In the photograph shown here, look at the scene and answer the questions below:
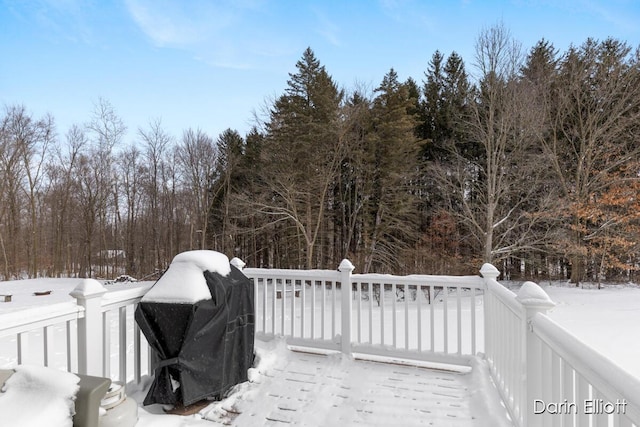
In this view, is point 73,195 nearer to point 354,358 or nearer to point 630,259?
point 354,358

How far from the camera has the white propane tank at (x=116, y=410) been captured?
130 centimetres

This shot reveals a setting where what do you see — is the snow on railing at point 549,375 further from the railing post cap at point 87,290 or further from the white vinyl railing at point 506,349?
the railing post cap at point 87,290

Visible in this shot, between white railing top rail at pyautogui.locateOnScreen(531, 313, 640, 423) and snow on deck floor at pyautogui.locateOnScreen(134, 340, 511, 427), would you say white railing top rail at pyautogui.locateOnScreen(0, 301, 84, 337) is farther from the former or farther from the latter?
white railing top rail at pyautogui.locateOnScreen(531, 313, 640, 423)

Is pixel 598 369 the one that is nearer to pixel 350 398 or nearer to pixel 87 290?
pixel 350 398

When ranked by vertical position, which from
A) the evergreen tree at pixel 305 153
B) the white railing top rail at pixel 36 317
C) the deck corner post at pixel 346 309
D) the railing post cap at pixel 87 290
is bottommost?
the deck corner post at pixel 346 309

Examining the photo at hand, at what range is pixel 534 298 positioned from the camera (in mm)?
1606

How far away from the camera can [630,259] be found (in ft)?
32.3

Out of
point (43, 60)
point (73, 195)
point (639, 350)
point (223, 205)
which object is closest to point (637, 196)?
point (639, 350)

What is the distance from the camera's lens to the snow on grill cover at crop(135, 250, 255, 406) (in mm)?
2332

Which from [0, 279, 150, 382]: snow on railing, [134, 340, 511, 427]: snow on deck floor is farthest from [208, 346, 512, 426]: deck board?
[0, 279, 150, 382]: snow on railing

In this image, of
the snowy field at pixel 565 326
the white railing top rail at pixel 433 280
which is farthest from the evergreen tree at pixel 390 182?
the white railing top rail at pixel 433 280

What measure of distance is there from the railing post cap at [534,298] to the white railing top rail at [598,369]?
280 millimetres

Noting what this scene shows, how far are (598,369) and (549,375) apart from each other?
0.69m

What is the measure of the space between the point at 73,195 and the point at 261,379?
1671 centimetres
